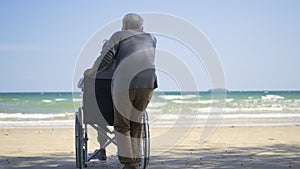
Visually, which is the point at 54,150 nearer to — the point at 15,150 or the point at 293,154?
the point at 15,150

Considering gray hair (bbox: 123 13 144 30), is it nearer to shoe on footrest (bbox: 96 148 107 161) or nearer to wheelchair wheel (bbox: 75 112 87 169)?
wheelchair wheel (bbox: 75 112 87 169)

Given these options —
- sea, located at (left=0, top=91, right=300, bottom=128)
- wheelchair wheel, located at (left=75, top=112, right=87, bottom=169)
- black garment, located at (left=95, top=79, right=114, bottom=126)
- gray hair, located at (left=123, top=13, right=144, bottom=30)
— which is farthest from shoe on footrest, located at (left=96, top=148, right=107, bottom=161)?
gray hair, located at (left=123, top=13, right=144, bottom=30)

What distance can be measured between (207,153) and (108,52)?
9.87 ft

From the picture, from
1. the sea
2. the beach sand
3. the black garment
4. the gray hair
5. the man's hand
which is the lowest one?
the sea

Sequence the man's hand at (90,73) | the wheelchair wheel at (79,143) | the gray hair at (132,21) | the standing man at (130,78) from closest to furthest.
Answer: the standing man at (130,78) < the gray hair at (132,21) < the man's hand at (90,73) < the wheelchair wheel at (79,143)

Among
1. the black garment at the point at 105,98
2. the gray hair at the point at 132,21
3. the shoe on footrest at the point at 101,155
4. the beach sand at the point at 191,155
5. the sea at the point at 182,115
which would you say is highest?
the gray hair at the point at 132,21

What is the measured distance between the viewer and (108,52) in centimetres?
473

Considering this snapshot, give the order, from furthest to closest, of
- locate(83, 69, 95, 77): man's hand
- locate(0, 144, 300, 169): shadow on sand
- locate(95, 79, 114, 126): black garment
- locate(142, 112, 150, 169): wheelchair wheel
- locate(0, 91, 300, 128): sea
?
1. locate(0, 91, 300, 128): sea
2. locate(0, 144, 300, 169): shadow on sand
3. locate(95, 79, 114, 126): black garment
4. locate(142, 112, 150, 169): wheelchair wheel
5. locate(83, 69, 95, 77): man's hand

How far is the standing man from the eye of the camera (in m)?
4.61

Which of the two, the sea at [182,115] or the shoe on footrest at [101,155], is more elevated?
the shoe on footrest at [101,155]

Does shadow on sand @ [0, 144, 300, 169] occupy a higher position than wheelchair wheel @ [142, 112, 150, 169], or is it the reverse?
wheelchair wheel @ [142, 112, 150, 169]

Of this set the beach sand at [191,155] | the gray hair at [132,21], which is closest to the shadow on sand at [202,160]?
the beach sand at [191,155]

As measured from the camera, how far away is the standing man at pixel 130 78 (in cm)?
461

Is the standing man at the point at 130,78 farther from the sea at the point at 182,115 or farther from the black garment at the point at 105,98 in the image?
the sea at the point at 182,115
